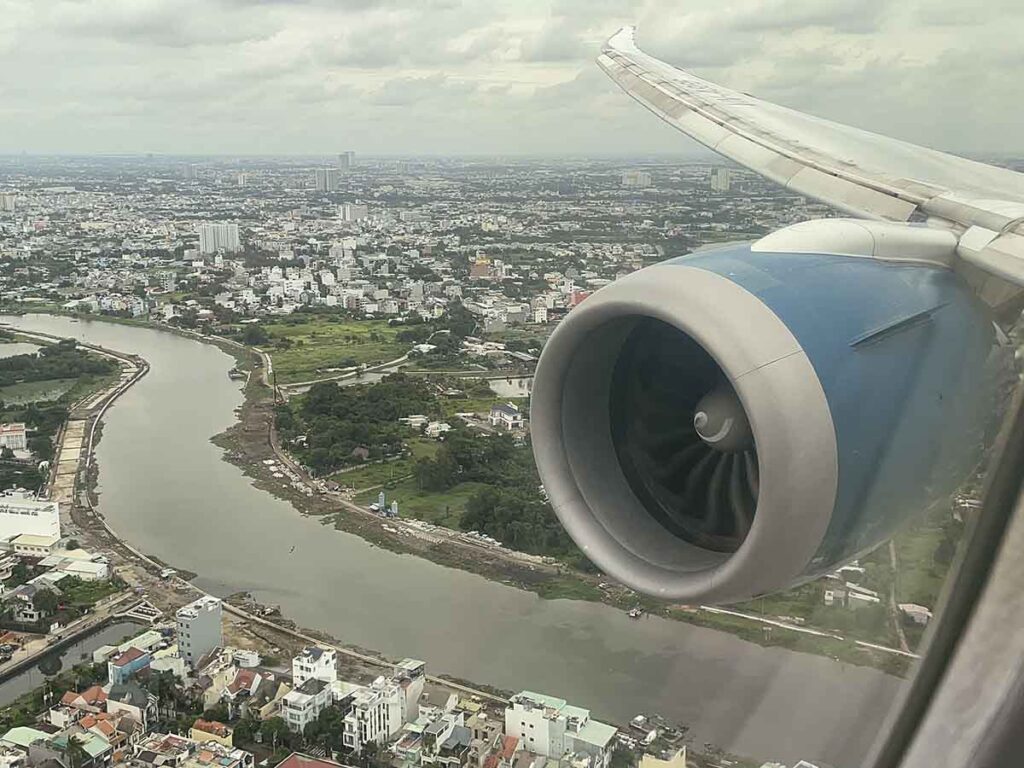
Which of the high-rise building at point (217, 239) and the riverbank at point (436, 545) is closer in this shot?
the riverbank at point (436, 545)

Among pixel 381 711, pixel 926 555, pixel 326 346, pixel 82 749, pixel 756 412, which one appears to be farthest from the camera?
pixel 326 346

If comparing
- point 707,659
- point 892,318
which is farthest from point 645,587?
point 707,659

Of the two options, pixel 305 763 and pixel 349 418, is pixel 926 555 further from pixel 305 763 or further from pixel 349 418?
pixel 349 418

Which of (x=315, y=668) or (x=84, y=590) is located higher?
(x=315, y=668)

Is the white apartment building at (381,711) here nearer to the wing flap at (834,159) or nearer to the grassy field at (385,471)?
the wing flap at (834,159)

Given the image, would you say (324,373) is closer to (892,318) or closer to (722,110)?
(722,110)

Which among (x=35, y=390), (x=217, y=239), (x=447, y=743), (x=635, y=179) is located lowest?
(x=35, y=390)

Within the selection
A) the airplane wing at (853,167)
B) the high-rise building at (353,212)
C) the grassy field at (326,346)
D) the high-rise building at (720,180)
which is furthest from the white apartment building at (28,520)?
the high-rise building at (353,212)

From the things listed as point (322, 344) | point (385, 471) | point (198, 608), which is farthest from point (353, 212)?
point (198, 608)
